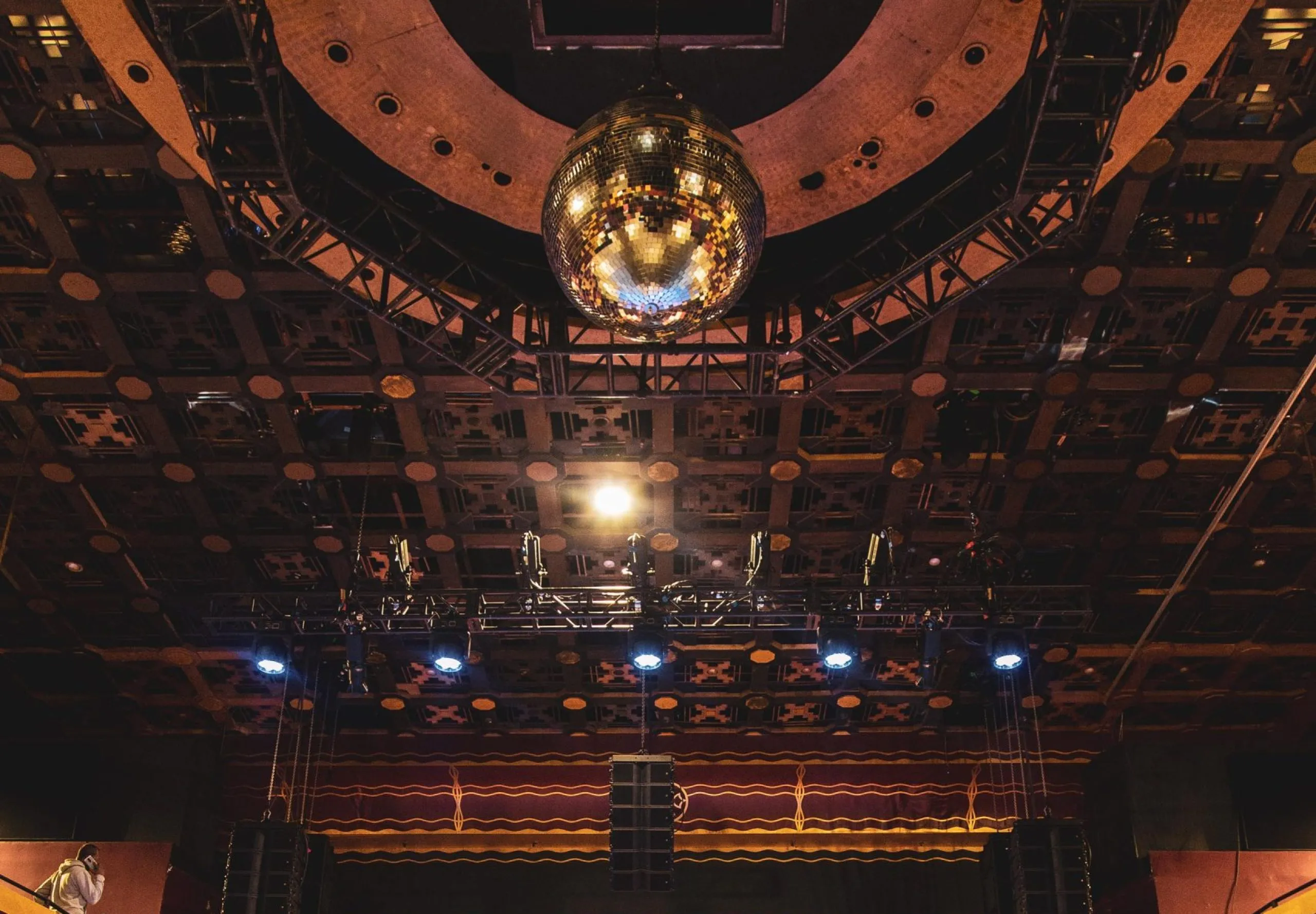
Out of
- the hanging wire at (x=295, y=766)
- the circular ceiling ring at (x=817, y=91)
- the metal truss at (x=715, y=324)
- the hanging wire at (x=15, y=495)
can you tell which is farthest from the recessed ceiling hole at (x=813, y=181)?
the hanging wire at (x=295, y=766)

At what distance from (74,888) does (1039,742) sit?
8187 mm

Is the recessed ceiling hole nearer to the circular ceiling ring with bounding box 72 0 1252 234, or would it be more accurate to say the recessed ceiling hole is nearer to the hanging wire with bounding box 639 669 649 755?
the circular ceiling ring with bounding box 72 0 1252 234

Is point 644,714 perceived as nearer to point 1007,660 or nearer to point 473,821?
point 473,821

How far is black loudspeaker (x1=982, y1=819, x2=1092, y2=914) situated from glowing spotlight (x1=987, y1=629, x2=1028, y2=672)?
1.54 m

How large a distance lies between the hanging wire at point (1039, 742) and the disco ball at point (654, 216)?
6.97 meters

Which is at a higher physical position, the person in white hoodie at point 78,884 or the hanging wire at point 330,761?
the hanging wire at point 330,761

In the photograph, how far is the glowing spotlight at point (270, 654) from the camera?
930 cm

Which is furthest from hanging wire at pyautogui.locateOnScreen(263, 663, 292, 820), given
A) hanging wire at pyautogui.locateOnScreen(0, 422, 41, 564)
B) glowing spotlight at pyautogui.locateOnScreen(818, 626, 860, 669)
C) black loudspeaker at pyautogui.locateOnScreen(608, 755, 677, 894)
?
glowing spotlight at pyautogui.locateOnScreen(818, 626, 860, 669)

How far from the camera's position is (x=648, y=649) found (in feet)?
29.7

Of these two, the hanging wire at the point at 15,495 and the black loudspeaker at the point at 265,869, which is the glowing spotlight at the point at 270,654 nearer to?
the black loudspeaker at the point at 265,869

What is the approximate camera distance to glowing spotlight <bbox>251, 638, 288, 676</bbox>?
9297 millimetres

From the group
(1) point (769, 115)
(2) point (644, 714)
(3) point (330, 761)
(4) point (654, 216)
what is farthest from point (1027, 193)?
(3) point (330, 761)

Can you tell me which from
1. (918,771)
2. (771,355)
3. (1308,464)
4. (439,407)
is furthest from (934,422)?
(918,771)

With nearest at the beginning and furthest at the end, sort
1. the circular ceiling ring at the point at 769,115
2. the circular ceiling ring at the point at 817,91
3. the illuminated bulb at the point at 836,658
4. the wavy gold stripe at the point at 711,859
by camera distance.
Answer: the circular ceiling ring at the point at 817,91, the circular ceiling ring at the point at 769,115, the illuminated bulb at the point at 836,658, the wavy gold stripe at the point at 711,859
